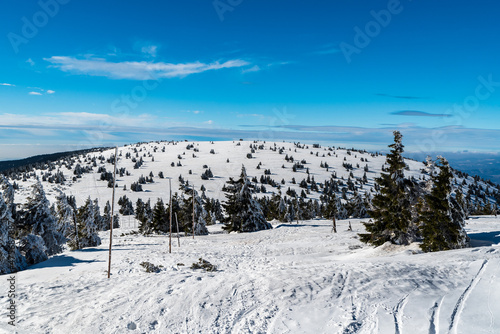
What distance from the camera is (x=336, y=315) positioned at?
1098cm

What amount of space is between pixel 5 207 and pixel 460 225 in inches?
1352

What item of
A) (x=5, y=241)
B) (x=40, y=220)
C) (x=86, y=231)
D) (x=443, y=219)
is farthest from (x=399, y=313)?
(x=86, y=231)

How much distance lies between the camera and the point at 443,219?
850 inches

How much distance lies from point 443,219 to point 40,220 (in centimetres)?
3862

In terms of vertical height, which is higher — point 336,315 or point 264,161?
point 264,161

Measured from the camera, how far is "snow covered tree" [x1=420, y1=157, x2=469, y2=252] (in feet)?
70.6

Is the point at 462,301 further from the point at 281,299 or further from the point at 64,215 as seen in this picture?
the point at 64,215

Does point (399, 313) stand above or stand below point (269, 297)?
above

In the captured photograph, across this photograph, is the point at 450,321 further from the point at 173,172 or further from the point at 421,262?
the point at 173,172

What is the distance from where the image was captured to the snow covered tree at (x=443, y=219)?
21516 millimetres

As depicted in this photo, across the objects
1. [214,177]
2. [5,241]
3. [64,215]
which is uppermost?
[214,177]

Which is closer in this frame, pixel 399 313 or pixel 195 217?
pixel 399 313

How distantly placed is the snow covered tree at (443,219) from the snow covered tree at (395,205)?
5.50 ft

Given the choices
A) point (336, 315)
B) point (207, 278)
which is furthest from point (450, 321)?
point (207, 278)
